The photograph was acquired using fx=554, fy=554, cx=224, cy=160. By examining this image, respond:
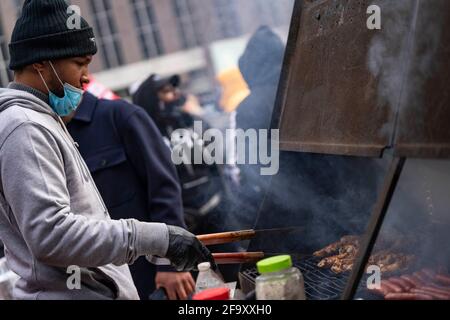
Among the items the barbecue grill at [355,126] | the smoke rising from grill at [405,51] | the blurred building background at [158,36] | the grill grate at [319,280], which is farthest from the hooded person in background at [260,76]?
the blurred building background at [158,36]

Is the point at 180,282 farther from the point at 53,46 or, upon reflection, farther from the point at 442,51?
the point at 442,51

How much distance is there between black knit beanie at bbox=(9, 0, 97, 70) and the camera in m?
2.66

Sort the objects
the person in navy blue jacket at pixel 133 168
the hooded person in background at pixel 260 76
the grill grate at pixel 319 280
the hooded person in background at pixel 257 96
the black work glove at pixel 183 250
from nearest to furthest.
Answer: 1. the black work glove at pixel 183 250
2. the grill grate at pixel 319 280
3. the person in navy blue jacket at pixel 133 168
4. the hooded person in background at pixel 257 96
5. the hooded person in background at pixel 260 76

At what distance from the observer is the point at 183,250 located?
8.16ft

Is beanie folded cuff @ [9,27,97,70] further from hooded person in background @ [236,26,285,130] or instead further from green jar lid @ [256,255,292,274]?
hooded person in background @ [236,26,285,130]

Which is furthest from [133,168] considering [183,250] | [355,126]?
[355,126]

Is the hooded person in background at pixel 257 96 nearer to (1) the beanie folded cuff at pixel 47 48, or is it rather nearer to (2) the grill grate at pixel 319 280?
(2) the grill grate at pixel 319 280

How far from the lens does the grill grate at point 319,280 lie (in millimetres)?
2890

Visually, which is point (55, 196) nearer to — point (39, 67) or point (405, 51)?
point (39, 67)

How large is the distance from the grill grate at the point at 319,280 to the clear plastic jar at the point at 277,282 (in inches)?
27.1

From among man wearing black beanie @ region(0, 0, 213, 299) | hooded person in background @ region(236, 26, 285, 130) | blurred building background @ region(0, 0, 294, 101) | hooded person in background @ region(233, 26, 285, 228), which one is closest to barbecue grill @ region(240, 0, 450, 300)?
man wearing black beanie @ region(0, 0, 213, 299)

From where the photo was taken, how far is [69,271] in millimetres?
2525

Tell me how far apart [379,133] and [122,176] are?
2.01 metres

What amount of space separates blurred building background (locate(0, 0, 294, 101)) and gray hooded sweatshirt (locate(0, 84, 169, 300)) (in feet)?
136
